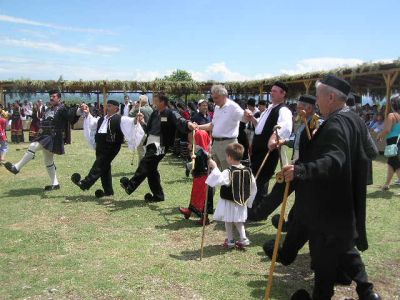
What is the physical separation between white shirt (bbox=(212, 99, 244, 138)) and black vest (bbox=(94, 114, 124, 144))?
2388 millimetres

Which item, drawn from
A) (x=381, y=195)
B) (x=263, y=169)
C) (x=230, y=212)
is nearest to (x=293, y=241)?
(x=230, y=212)

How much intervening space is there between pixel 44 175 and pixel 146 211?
14.8ft

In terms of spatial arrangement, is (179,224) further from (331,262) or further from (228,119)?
(331,262)

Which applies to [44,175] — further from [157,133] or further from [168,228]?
[168,228]

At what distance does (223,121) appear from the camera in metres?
6.53

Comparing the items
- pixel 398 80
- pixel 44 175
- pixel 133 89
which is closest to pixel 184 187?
pixel 44 175

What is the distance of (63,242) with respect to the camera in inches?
222

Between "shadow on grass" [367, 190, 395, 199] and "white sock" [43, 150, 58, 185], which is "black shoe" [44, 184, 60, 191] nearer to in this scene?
"white sock" [43, 150, 58, 185]

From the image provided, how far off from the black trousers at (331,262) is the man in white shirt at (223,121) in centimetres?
317

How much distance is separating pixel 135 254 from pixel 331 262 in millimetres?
2573

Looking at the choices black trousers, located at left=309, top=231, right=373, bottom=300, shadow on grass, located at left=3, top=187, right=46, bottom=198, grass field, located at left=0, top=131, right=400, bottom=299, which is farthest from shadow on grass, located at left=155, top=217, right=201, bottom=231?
shadow on grass, located at left=3, top=187, right=46, bottom=198

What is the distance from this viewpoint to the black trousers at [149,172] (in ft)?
25.1

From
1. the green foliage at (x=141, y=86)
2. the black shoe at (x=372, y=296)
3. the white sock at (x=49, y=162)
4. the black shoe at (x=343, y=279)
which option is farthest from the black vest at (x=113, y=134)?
the green foliage at (x=141, y=86)

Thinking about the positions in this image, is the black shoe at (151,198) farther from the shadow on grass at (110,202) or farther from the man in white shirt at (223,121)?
the man in white shirt at (223,121)
